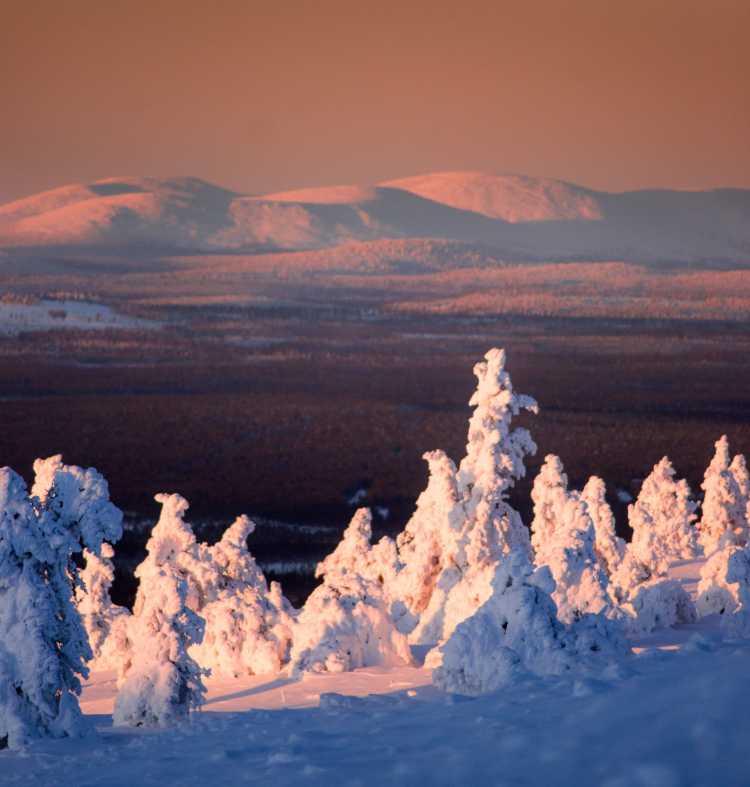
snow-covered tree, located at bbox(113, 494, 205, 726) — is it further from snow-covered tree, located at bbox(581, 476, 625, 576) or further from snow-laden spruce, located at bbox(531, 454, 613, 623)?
snow-covered tree, located at bbox(581, 476, 625, 576)

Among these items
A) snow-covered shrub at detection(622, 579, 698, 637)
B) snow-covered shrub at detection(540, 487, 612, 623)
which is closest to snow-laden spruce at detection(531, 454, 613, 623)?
snow-covered shrub at detection(540, 487, 612, 623)

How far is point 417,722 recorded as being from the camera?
14.4 metres

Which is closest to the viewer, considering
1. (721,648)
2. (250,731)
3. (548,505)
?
(250,731)

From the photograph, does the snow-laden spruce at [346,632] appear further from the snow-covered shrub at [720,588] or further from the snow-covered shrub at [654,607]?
the snow-covered shrub at [720,588]

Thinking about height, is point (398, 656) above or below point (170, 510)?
below

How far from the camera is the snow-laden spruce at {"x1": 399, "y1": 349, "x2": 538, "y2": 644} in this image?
27.1 metres

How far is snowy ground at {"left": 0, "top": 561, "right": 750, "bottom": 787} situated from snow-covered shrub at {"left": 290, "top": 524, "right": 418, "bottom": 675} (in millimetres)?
4333

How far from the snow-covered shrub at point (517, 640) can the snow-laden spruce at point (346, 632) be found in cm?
472

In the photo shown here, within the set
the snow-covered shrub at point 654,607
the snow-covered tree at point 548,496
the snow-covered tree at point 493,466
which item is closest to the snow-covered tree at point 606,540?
the snow-covered tree at point 548,496

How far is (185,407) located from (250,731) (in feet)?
307

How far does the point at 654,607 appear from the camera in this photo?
2219 cm

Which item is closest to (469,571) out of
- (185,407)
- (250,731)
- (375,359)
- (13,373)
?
(250,731)

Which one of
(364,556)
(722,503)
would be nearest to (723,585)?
(364,556)

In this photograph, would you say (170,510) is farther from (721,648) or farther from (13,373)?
A: (13,373)
